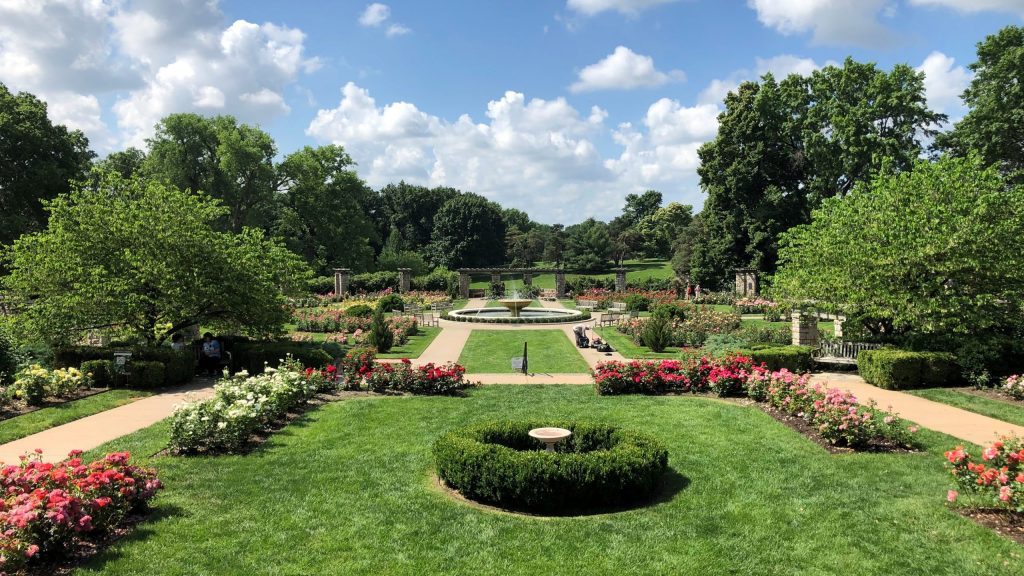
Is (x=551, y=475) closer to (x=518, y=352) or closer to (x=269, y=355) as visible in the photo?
(x=269, y=355)

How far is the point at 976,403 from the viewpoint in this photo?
11953 mm

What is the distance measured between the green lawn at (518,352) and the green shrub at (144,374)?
7.32 m

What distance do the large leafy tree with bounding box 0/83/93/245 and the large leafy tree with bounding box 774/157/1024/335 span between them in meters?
36.7

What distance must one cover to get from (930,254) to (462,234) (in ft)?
201

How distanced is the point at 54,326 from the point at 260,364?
15.4ft

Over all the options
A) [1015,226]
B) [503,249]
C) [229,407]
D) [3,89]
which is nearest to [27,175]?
[3,89]

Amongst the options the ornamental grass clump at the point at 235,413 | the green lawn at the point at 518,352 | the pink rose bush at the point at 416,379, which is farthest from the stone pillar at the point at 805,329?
the ornamental grass clump at the point at 235,413

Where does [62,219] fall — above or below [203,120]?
below

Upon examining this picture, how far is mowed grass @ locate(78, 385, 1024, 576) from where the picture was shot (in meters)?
5.41

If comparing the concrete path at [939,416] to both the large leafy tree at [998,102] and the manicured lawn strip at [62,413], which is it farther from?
the large leafy tree at [998,102]

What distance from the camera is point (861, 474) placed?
7699 millimetres

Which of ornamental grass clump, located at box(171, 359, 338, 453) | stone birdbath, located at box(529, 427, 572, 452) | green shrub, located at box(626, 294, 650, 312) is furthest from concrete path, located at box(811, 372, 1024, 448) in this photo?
green shrub, located at box(626, 294, 650, 312)

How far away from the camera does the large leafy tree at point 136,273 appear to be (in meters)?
14.7

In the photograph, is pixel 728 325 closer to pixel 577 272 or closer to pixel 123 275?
pixel 123 275
